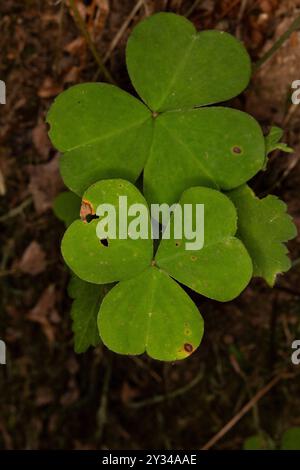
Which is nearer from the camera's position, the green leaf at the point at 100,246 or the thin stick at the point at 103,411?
the green leaf at the point at 100,246

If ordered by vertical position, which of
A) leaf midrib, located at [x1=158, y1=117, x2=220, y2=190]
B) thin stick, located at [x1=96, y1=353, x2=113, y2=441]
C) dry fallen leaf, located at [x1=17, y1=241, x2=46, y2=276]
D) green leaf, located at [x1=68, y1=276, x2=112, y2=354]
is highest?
leaf midrib, located at [x1=158, y1=117, x2=220, y2=190]

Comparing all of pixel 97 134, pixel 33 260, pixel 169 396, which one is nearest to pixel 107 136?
pixel 97 134

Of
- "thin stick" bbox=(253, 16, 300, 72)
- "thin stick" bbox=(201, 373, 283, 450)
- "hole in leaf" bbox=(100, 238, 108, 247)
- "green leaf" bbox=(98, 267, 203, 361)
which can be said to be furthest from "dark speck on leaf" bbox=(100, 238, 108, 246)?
"thin stick" bbox=(201, 373, 283, 450)

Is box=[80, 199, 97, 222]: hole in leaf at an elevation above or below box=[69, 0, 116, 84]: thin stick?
below

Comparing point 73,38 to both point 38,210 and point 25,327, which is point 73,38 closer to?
point 38,210

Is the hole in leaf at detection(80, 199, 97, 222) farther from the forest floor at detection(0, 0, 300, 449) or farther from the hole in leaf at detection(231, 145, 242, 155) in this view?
the forest floor at detection(0, 0, 300, 449)

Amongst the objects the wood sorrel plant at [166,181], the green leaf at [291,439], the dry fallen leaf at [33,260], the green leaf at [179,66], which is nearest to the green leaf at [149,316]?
the wood sorrel plant at [166,181]

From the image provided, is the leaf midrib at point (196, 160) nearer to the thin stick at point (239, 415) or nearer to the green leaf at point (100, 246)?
the green leaf at point (100, 246)
